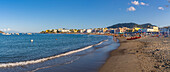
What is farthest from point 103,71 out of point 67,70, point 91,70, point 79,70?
point 67,70

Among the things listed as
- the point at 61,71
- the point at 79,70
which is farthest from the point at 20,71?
the point at 79,70

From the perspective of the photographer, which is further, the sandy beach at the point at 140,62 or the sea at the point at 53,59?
the sea at the point at 53,59

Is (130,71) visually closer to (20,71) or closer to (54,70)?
(54,70)

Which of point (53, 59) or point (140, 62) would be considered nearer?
point (140, 62)

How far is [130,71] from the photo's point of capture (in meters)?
7.22

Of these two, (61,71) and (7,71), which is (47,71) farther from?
(7,71)

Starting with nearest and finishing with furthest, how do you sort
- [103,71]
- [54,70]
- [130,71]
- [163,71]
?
[163,71] → [130,71] → [103,71] → [54,70]

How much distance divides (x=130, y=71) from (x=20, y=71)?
287 inches

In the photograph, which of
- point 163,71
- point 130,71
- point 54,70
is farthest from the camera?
point 54,70

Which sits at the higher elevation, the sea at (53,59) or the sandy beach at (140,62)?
the sandy beach at (140,62)

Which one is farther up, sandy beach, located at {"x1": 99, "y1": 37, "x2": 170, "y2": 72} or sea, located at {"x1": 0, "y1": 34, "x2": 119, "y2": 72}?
sandy beach, located at {"x1": 99, "y1": 37, "x2": 170, "y2": 72}

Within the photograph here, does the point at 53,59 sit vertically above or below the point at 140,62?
below

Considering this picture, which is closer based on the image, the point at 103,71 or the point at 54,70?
the point at 103,71

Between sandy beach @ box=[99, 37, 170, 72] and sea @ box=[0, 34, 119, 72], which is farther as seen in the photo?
sea @ box=[0, 34, 119, 72]
